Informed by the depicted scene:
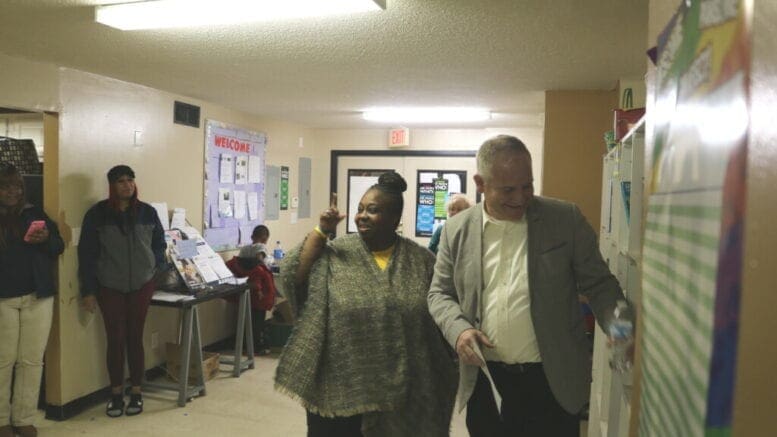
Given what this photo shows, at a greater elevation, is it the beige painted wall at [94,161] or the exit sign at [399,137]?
the exit sign at [399,137]

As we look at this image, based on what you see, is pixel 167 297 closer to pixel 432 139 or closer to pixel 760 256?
pixel 432 139

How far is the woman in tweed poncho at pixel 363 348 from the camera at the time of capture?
184 cm

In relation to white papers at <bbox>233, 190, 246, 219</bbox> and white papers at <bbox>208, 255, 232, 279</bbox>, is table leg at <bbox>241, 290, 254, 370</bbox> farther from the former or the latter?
white papers at <bbox>233, 190, 246, 219</bbox>

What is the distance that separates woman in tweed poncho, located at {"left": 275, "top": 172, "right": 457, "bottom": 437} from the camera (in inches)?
72.4

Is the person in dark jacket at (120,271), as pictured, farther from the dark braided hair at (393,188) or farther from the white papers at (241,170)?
the dark braided hair at (393,188)

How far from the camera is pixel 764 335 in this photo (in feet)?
1.48

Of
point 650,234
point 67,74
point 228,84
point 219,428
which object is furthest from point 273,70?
point 650,234

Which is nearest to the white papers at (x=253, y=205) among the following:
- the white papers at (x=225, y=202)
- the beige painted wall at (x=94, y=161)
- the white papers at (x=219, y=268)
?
the white papers at (x=225, y=202)

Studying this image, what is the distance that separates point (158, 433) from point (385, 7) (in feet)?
8.99

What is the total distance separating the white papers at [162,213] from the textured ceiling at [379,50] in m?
0.85

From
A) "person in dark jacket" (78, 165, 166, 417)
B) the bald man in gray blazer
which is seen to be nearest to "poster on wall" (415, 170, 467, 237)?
"person in dark jacket" (78, 165, 166, 417)

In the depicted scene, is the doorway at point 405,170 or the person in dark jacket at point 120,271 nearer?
the person in dark jacket at point 120,271

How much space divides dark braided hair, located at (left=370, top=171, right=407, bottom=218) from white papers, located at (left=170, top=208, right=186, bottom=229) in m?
2.83

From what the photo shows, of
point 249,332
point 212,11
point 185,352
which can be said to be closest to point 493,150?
point 212,11
